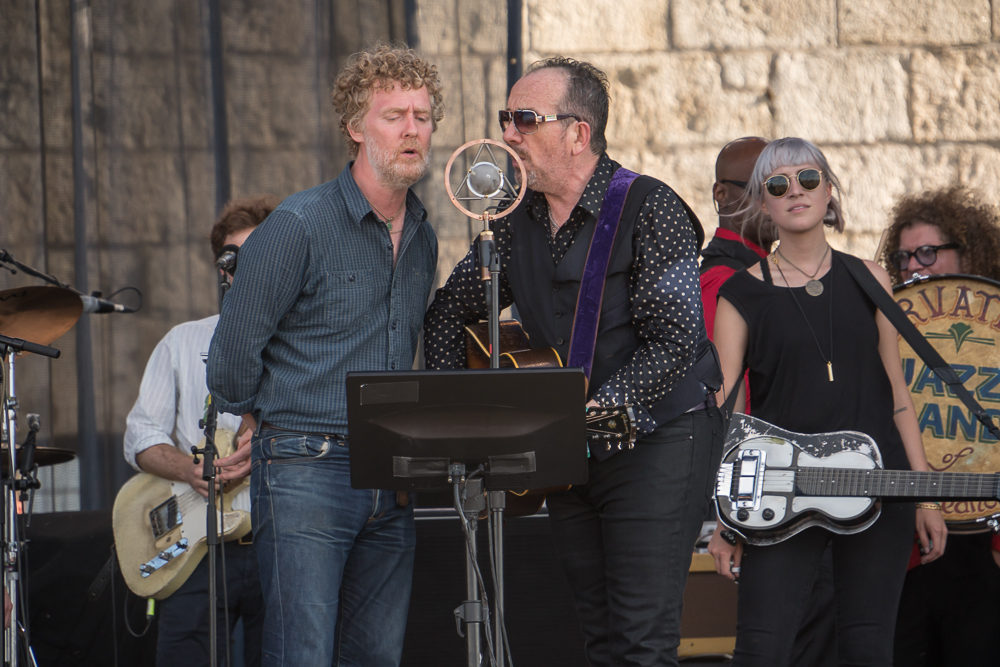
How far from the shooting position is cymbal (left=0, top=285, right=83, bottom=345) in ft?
12.6

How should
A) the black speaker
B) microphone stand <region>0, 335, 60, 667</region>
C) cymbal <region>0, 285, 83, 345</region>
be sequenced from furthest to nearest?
the black speaker, cymbal <region>0, 285, 83, 345</region>, microphone stand <region>0, 335, 60, 667</region>

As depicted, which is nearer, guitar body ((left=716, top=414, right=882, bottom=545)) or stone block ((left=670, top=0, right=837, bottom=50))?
guitar body ((left=716, top=414, right=882, bottom=545))

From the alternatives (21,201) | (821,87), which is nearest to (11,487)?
(21,201)

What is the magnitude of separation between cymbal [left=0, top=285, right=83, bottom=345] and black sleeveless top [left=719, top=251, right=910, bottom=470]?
2.20 m

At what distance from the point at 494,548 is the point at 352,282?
2.52 feet

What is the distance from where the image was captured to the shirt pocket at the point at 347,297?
2822mm

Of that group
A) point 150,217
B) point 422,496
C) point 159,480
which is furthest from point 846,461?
point 150,217

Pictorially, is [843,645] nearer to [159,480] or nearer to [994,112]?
[159,480]

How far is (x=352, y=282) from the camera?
2.85 metres

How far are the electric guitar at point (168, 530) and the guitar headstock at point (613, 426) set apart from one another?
1.63m

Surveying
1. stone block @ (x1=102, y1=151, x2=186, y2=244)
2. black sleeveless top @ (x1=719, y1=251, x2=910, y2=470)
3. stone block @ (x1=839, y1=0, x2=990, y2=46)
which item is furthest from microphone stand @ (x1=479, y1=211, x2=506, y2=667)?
stone block @ (x1=839, y1=0, x2=990, y2=46)

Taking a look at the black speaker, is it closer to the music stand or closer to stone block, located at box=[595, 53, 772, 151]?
the music stand

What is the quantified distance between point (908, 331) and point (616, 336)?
1002 millimetres

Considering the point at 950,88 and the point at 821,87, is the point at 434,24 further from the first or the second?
the point at 950,88
